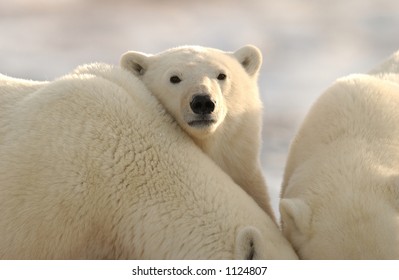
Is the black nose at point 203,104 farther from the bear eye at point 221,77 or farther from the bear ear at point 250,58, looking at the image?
the bear ear at point 250,58

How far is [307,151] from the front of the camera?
673cm

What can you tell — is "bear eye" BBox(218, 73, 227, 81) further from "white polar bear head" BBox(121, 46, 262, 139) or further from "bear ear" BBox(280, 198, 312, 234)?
"bear ear" BBox(280, 198, 312, 234)

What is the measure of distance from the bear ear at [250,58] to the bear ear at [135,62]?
940mm

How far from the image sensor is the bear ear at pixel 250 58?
7395 mm

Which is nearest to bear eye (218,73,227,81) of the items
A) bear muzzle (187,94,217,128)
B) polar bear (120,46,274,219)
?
polar bear (120,46,274,219)

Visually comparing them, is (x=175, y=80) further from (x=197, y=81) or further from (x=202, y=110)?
(x=202, y=110)

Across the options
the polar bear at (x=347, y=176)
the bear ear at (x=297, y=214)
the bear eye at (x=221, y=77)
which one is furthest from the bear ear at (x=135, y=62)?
the bear ear at (x=297, y=214)

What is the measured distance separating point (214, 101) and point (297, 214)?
1.14m

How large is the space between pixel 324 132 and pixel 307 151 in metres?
0.22

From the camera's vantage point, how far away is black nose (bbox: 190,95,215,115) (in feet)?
20.0

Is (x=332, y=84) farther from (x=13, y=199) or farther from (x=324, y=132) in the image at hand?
(x=13, y=199)
